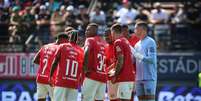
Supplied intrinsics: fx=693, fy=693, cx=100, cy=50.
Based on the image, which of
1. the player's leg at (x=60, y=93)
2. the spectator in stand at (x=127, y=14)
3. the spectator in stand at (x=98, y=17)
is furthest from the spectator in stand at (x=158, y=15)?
the player's leg at (x=60, y=93)

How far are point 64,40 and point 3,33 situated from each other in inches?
382

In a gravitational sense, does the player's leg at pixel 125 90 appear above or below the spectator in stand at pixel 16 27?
below

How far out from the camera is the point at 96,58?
1478 centimetres

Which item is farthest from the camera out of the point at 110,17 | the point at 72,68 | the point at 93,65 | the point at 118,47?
the point at 110,17

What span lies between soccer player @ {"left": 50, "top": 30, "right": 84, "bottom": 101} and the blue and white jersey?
1.26 metres

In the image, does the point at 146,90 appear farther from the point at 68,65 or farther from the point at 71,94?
the point at 68,65

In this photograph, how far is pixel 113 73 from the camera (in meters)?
14.6

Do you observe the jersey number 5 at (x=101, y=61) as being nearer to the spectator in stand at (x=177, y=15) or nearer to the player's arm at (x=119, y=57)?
the player's arm at (x=119, y=57)

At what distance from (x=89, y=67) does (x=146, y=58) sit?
123cm

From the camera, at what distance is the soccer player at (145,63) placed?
14.7m

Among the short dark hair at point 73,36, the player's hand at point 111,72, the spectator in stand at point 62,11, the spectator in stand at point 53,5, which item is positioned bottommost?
the player's hand at point 111,72

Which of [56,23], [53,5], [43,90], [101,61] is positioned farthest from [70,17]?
[101,61]

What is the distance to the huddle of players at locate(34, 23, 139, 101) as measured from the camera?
14.2 meters

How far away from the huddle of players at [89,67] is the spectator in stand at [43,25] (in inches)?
308
